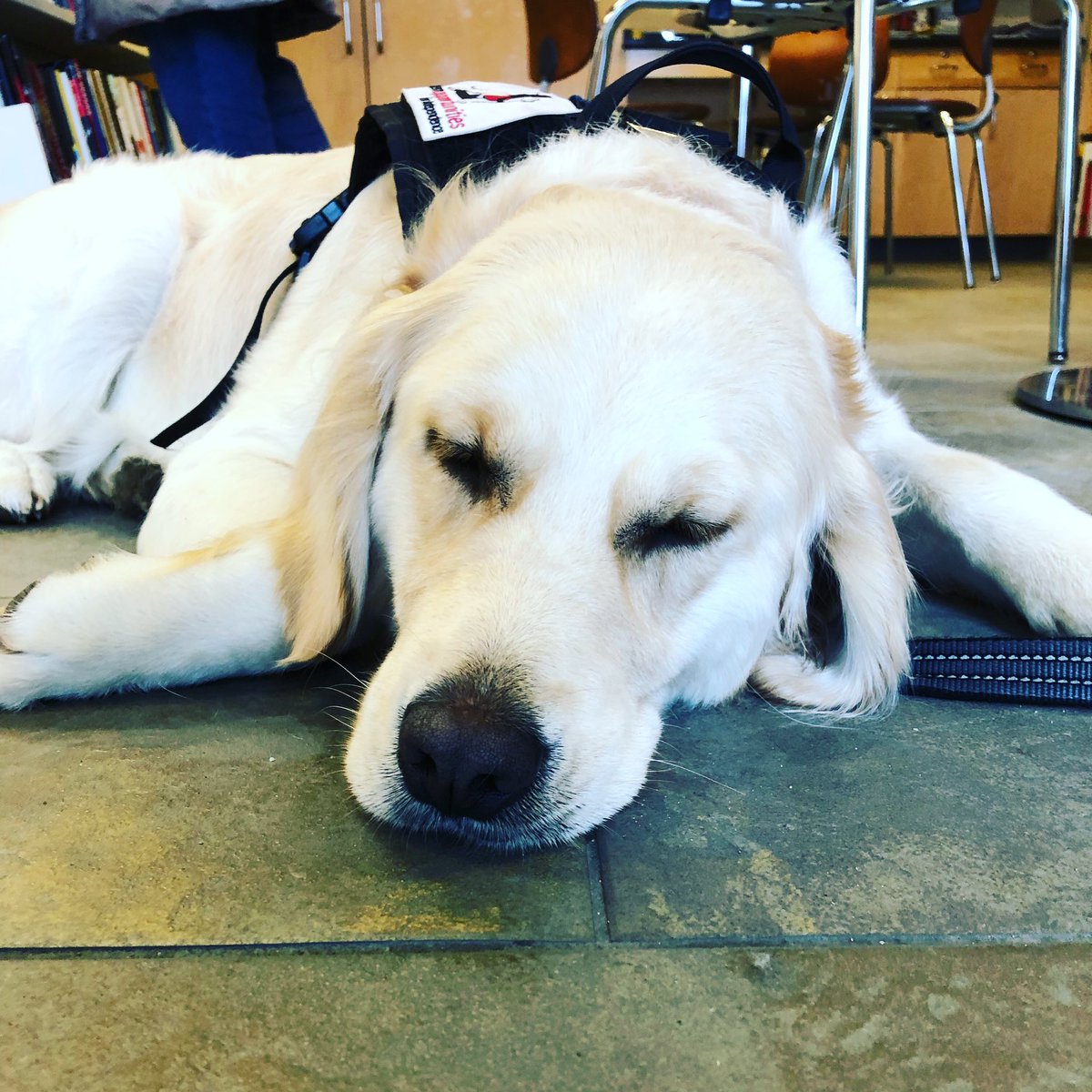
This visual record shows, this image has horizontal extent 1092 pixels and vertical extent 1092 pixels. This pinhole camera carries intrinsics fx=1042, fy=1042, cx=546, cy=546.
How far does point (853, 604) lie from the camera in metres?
1.39

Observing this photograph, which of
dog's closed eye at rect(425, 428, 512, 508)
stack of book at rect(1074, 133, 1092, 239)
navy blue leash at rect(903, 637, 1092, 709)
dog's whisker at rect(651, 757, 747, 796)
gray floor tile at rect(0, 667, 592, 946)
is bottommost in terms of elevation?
stack of book at rect(1074, 133, 1092, 239)

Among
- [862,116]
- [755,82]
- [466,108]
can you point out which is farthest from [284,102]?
[755,82]

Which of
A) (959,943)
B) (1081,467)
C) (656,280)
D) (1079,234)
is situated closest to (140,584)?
(656,280)

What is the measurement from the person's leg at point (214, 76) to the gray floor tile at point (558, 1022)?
3.14 metres

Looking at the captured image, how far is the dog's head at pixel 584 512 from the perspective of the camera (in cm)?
100

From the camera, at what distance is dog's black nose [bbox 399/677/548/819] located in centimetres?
94

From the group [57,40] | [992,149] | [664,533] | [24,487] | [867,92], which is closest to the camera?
[664,533]

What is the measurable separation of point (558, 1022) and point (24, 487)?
1.79 m

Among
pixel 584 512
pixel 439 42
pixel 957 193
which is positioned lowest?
pixel 957 193

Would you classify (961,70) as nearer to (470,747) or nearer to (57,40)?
(57,40)

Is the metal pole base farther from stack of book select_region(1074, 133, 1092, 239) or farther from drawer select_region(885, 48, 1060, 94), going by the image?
drawer select_region(885, 48, 1060, 94)

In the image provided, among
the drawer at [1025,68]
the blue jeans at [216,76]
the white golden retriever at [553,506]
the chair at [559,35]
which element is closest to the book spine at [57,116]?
the blue jeans at [216,76]

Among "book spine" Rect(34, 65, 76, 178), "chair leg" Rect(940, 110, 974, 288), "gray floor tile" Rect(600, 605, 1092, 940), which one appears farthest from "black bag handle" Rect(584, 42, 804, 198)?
"chair leg" Rect(940, 110, 974, 288)

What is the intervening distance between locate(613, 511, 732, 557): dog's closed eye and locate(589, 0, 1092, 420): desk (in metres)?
1.53
